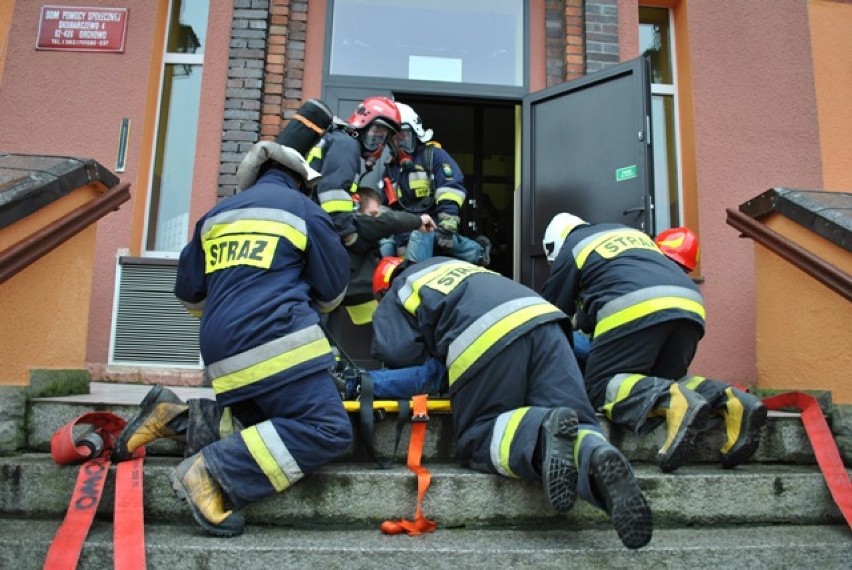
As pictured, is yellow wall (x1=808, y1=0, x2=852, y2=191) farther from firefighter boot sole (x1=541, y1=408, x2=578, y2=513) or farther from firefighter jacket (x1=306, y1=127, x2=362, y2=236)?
firefighter boot sole (x1=541, y1=408, x2=578, y2=513)

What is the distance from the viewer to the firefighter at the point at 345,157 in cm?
428

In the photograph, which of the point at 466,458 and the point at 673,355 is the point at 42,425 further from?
the point at 673,355

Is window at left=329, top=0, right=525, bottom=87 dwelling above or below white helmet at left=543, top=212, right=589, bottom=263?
above

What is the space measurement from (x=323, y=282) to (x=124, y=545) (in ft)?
3.91

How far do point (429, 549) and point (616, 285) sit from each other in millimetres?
1717

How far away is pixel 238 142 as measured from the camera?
5473 mm

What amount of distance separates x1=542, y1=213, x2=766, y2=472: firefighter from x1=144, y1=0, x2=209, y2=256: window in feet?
11.6

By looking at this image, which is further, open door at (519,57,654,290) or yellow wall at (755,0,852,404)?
open door at (519,57,654,290)

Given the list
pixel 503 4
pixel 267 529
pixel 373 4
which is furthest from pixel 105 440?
pixel 503 4

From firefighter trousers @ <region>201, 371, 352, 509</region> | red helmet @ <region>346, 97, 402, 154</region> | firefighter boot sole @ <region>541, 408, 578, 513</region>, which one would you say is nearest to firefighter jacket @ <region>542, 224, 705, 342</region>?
firefighter boot sole @ <region>541, 408, 578, 513</region>

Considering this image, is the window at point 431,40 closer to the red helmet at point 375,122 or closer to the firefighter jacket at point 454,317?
the red helmet at point 375,122

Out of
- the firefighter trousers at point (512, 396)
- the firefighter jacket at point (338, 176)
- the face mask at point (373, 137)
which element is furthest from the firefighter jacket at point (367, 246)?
the firefighter trousers at point (512, 396)

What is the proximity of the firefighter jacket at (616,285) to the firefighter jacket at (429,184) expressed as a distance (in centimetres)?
156

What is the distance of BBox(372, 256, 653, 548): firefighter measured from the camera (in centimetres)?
233
